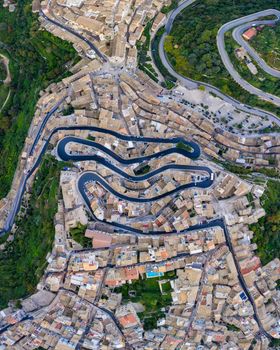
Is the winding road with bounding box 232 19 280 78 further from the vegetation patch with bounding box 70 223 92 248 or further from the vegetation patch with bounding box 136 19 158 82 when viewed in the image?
the vegetation patch with bounding box 70 223 92 248

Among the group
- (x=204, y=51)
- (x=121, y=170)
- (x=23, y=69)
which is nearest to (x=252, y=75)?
(x=204, y=51)

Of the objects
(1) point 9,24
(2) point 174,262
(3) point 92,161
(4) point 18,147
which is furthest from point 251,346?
(1) point 9,24

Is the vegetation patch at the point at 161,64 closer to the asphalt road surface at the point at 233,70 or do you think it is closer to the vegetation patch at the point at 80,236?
the asphalt road surface at the point at 233,70

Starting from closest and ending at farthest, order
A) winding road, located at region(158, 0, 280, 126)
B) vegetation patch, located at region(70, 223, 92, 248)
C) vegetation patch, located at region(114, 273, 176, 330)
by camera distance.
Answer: vegetation patch, located at region(114, 273, 176, 330), vegetation patch, located at region(70, 223, 92, 248), winding road, located at region(158, 0, 280, 126)

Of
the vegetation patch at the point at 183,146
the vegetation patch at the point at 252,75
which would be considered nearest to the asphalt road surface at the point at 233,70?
the vegetation patch at the point at 252,75

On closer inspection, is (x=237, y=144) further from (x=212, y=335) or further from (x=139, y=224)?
(x=212, y=335)

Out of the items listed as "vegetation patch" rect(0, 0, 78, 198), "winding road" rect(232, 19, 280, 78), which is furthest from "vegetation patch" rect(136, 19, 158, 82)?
"winding road" rect(232, 19, 280, 78)

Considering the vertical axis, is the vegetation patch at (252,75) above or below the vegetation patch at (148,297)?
above

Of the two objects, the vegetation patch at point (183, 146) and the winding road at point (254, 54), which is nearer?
the vegetation patch at point (183, 146)

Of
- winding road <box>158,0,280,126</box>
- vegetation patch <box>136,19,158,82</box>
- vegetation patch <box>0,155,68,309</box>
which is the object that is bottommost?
vegetation patch <box>0,155,68,309</box>
